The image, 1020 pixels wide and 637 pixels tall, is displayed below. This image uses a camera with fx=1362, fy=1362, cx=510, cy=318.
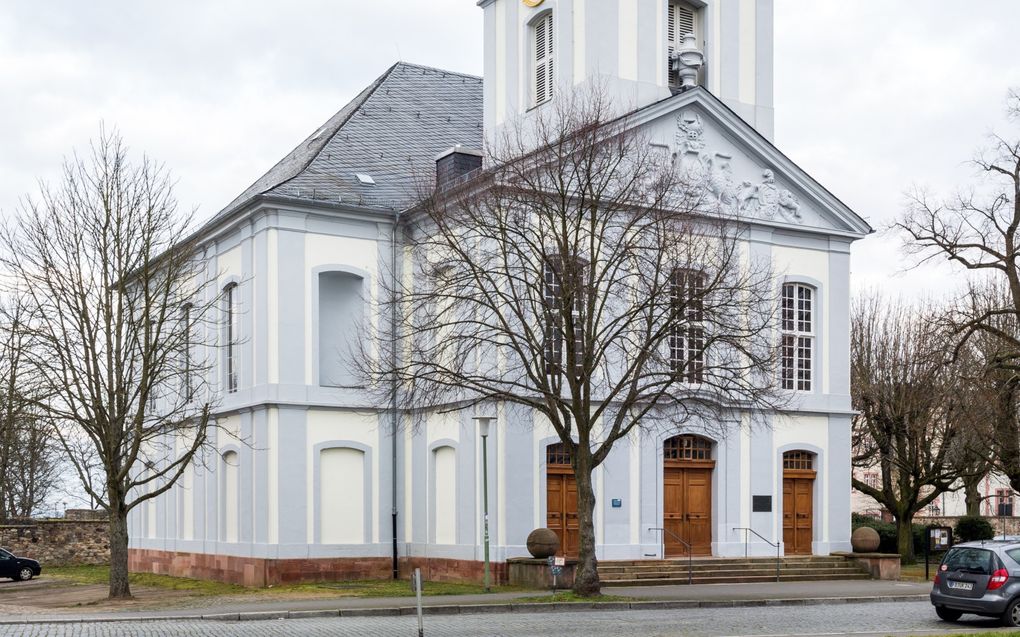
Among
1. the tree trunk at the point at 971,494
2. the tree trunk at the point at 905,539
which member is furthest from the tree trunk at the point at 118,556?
the tree trunk at the point at 971,494

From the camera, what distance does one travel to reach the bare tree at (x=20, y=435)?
99.4 feet

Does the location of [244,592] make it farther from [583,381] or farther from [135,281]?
[583,381]

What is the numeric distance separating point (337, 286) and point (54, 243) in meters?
8.03

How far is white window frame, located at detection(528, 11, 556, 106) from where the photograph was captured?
115 ft

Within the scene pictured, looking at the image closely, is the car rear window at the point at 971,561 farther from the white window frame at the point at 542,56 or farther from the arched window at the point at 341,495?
the white window frame at the point at 542,56

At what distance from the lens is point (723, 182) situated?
34000 mm

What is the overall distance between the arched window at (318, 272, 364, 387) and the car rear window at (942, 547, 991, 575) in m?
16.7

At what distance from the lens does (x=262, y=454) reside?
109ft

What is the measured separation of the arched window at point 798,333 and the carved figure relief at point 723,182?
1976 millimetres

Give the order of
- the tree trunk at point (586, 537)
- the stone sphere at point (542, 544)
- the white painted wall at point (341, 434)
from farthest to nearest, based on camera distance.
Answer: the white painted wall at point (341, 434)
the stone sphere at point (542, 544)
the tree trunk at point (586, 537)

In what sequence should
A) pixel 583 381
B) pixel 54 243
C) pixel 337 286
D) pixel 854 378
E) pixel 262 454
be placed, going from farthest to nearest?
1. pixel 854 378
2. pixel 337 286
3. pixel 262 454
4. pixel 54 243
5. pixel 583 381

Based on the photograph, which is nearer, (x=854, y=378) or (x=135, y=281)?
(x=135, y=281)

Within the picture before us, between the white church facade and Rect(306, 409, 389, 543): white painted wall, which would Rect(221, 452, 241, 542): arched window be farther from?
Rect(306, 409, 389, 543): white painted wall

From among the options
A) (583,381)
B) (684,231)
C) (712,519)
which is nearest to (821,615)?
(583,381)
